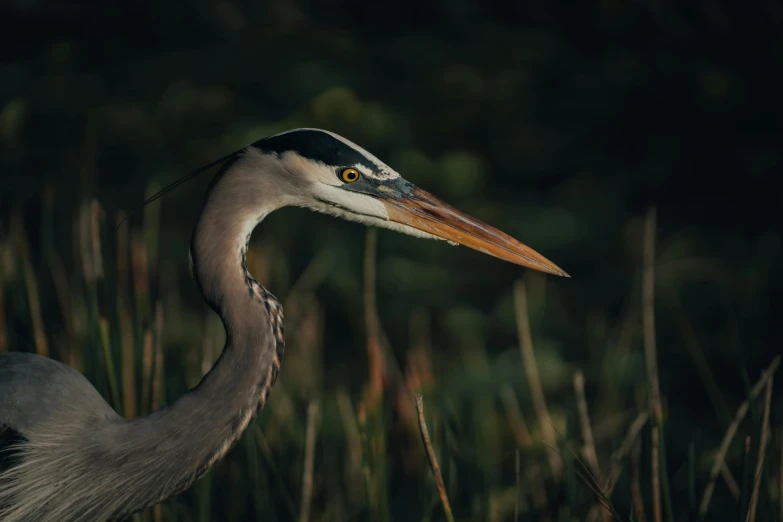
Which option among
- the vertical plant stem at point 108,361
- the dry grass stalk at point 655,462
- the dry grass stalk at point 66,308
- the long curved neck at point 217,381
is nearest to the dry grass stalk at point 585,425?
the dry grass stalk at point 655,462

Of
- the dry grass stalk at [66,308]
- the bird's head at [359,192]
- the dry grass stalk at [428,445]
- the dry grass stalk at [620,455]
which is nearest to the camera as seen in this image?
the dry grass stalk at [428,445]

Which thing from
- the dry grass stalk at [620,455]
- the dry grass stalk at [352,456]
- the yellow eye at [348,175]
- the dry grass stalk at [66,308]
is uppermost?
the yellow eye at [348,175]

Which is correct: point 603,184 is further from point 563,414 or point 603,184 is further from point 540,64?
point 563,414

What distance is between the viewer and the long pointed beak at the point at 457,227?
5.49 feet

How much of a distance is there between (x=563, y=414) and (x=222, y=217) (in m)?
2.36

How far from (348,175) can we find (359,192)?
49mm

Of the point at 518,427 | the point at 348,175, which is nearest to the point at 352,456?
the point at 518,427

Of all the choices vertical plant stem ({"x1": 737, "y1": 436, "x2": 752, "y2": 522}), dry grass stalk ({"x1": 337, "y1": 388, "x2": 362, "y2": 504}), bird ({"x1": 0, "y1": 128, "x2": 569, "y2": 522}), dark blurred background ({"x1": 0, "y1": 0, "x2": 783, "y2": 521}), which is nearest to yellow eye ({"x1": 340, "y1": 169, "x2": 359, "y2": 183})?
bird ({"x1": 0, "y1": 128, "x2": 569, "y2": 522})

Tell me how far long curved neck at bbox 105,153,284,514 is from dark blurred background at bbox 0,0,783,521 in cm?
174

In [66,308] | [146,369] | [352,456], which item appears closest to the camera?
[146,369]

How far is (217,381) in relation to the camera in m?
1.51

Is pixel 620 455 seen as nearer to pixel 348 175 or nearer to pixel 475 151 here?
pixel 348 175

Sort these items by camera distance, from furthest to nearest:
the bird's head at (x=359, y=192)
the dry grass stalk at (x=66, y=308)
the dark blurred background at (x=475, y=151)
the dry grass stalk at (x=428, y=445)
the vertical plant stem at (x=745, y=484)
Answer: the dark blurred background at (x=475, y=151)
the dry grass stalk at (x=66, y=308)
the bird's head at (x=359, y=192)
the vertical plant stem at (x=745, y=484)
the dry grass stalk at (x=428, y=445)

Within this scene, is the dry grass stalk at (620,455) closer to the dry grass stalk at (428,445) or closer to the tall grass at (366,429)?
the tall grass at (366,429)
